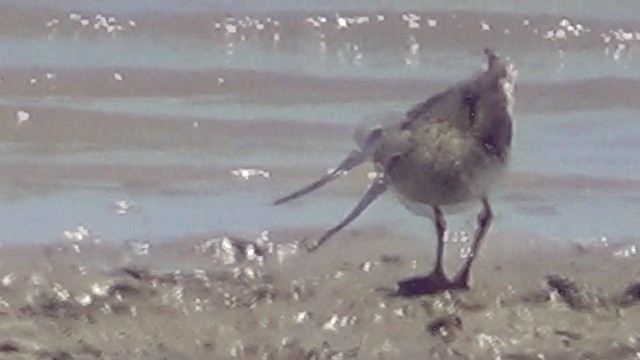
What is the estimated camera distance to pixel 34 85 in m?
7.54

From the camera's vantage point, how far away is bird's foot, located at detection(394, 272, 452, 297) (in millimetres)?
5012

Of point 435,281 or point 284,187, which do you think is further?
point 284,187

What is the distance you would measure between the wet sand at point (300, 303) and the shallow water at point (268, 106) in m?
0.22

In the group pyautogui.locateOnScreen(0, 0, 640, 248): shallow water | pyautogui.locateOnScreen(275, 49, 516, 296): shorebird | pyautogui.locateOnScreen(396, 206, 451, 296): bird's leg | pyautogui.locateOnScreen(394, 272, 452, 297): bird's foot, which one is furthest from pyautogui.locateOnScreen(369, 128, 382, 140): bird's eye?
pyautogui.locateOnScreen(0, 0, 640, 248): shallow water

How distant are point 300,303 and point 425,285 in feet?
1.15

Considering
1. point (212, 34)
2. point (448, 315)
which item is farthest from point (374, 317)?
point (212, 34)

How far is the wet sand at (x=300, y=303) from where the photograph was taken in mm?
4664

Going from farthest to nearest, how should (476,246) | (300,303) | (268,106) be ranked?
(268,106)
(476,246)
(300,303)

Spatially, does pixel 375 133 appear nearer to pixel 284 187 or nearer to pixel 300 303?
pixel 300 303

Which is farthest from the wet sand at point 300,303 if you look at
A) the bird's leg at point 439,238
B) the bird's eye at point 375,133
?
the bird's eye at point 375,133

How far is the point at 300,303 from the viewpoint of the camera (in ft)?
16.3

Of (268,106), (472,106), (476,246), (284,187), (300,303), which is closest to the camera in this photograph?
(472,106)

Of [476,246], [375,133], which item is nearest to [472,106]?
[375,133]

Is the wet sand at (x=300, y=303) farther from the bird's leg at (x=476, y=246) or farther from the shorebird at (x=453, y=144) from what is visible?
the shorebird at (x=453, y=144)
